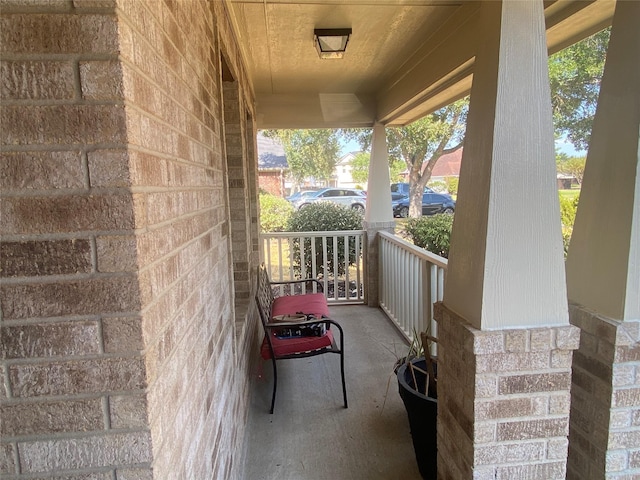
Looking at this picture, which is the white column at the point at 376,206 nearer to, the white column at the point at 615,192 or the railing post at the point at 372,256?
the railing post at the point at 372,256

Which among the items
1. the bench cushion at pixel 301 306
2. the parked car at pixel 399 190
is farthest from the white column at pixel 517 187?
the parked car at pixel 399 190

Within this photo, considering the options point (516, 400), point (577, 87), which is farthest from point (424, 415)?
point (577, 87)

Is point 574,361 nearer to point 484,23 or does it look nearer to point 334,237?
point 484,23

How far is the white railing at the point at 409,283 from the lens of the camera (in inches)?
122

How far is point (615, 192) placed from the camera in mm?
1412

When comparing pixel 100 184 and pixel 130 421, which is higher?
pixel 100 184

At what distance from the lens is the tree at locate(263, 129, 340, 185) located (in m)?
15.2

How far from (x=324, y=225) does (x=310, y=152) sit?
10385 millimetres

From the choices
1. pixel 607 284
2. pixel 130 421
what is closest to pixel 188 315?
pixel 130 421

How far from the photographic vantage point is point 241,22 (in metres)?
2.72

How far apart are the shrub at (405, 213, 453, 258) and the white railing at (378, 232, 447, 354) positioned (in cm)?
165

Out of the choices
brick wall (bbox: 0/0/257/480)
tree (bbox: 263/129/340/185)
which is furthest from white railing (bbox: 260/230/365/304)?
tree (bbox: 263/129/340/185)

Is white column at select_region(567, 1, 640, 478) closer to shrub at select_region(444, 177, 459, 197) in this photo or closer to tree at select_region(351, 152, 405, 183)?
shrub at select_region(444, 177, 459, 197)

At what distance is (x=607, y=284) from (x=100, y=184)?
1.68 metres
